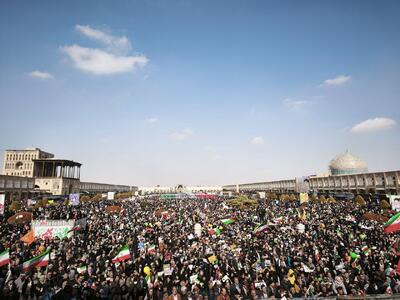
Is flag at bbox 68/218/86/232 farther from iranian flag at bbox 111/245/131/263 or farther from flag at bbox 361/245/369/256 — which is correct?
flag at bbox 361/245/369/256

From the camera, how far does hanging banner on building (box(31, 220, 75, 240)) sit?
19891 millimetres

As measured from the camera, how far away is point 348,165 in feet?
269

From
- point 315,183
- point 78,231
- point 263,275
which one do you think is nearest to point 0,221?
point 78,231

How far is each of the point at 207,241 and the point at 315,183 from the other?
7154cm

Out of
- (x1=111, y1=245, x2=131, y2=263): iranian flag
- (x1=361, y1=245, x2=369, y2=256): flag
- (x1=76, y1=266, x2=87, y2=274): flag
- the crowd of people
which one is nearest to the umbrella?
the crowd of people

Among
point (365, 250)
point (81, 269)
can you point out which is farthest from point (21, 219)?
point (365, 250)

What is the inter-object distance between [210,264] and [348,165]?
79735 mm

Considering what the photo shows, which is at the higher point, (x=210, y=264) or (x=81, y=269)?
(x=81, y=269)

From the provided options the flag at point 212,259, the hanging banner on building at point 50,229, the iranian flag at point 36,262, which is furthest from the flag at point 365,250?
the hanging banner on building at point 50,229

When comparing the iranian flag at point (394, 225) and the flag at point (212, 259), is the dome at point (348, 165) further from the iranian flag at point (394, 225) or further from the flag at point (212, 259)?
the flag at point (212, 259)

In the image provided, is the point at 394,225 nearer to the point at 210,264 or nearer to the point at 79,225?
the point at 210,264

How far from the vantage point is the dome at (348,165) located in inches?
3201

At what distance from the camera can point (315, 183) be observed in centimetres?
8288

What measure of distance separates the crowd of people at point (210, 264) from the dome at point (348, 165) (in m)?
64.3
